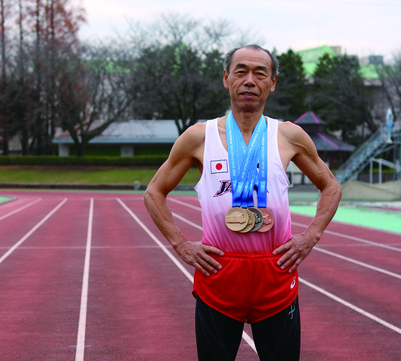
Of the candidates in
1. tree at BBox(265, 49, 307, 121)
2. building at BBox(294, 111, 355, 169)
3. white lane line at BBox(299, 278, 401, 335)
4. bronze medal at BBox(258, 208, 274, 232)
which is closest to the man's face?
bronze medal at BBox(258, 208, 274, 232)

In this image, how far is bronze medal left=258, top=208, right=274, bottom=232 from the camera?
2.28 meters

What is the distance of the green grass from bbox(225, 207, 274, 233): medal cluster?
35.3 m

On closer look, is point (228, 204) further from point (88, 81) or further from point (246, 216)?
point (88, 81)

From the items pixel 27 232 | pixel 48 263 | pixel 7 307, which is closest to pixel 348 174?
pixel 27 232

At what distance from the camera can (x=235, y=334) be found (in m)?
2.43

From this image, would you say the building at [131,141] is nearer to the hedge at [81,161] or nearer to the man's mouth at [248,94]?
the hedge at [81,161]

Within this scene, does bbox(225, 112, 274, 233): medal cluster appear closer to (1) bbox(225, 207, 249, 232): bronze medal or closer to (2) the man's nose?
(1) bbox(225, 207, 249, 232): bronze medal

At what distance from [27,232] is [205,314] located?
12485mm

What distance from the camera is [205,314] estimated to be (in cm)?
241

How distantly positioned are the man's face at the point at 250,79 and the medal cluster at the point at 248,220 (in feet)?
1.42

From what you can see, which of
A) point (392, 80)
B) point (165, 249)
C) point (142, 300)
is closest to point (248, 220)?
point (142, 300)

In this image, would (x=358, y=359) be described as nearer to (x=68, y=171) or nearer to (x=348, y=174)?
(x=348, y=174)

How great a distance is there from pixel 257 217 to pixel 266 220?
5 cm

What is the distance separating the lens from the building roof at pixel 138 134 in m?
52.7
